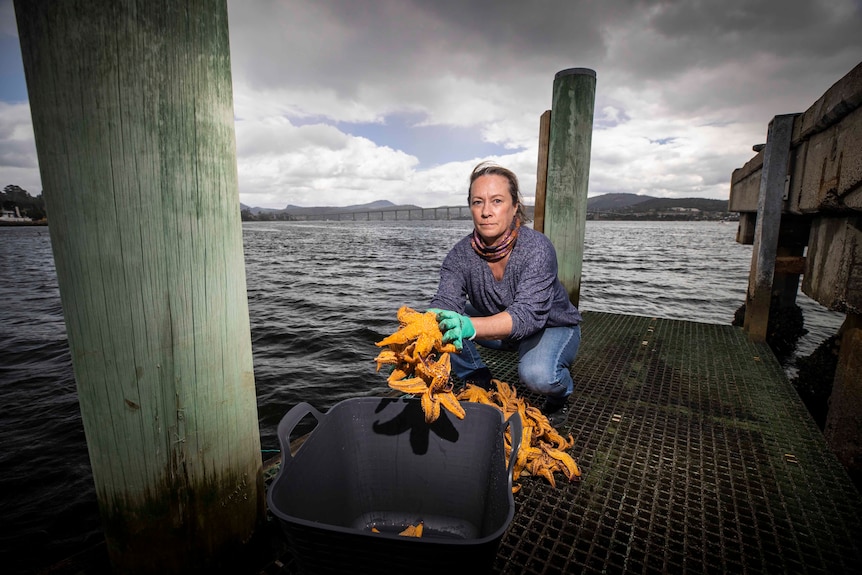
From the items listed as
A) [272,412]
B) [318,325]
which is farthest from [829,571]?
[318,325]

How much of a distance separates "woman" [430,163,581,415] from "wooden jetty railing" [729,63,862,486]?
178 centimetres

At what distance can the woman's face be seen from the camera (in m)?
2.71

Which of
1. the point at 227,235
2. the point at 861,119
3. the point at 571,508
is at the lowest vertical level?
the point at 571,508

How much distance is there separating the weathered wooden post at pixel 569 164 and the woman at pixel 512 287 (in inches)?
64.9

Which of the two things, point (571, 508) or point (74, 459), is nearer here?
point (571, 508)

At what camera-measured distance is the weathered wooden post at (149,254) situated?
44.6 inches

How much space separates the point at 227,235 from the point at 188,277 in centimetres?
20

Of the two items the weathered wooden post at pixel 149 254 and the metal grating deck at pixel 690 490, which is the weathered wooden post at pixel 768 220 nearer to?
the metal grating deck at pixel 690 490

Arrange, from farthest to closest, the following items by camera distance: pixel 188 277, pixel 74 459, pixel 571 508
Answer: pixel 74 459, pixel 571 508, pixel 188 277

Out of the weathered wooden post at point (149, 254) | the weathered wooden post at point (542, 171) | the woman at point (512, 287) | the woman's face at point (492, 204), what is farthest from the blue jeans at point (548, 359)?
the weathered wooden post at point (542, 171)

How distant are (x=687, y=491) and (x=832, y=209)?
2340 millimetres

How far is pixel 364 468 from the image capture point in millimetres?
2049

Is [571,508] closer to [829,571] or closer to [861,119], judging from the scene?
[829,571]

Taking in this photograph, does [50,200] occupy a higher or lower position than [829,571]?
higher
